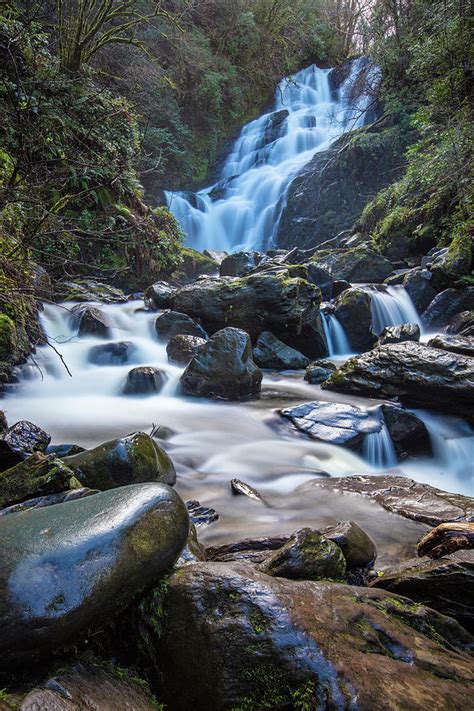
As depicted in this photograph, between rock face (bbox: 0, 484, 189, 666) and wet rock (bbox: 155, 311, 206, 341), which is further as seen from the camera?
wet rock (bbox: 155, 311, 206, 341)

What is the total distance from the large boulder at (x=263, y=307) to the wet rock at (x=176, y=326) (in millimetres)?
173

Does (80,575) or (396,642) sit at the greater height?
(80,575)

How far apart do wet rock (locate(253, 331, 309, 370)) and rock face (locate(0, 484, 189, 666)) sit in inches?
248

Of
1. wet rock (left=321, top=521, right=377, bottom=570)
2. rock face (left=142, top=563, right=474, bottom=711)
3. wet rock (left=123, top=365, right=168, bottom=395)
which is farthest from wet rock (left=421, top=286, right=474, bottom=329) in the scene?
rock face (left=142, top=563, right=474, bottom=711)

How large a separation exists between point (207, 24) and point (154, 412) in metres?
25.0

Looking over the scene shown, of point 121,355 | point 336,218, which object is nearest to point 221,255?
point 336,218

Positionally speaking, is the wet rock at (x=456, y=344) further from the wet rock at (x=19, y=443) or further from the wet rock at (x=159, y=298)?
the wet rock at (x=159, y=298)

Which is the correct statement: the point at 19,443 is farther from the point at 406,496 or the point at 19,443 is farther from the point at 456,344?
the point at 456,344

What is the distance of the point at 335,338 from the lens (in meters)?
9.41

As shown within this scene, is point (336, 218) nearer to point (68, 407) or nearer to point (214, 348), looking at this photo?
point (214, 348)

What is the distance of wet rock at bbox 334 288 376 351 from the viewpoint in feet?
30.7

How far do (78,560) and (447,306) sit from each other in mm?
9614

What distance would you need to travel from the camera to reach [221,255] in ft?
53.5

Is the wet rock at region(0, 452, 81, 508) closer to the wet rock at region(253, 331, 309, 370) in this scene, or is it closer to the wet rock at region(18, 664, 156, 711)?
the wet rock at region(18, 664, 156, 711)
